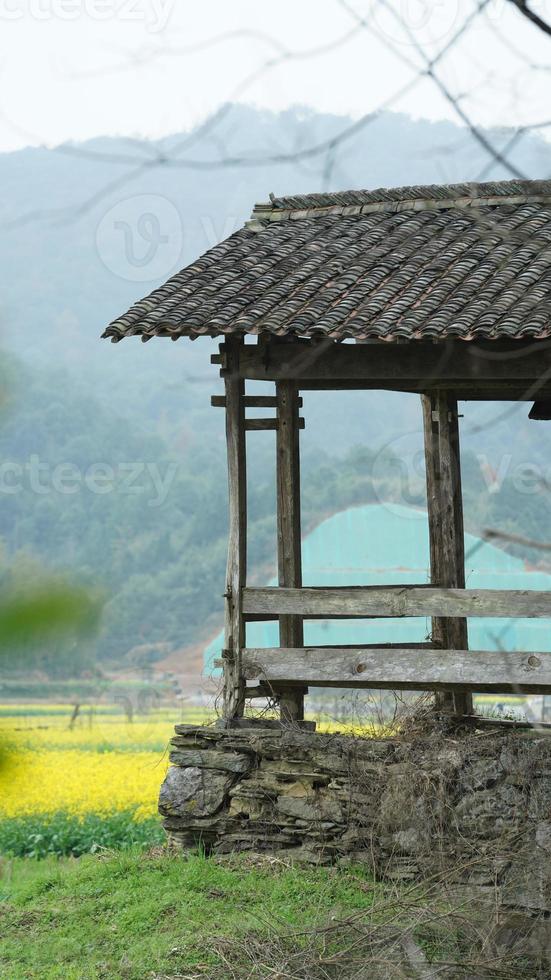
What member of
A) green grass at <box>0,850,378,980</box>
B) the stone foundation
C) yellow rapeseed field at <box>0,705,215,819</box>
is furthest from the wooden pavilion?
yellow rapeseed field at <box>0,705,215,819</box>

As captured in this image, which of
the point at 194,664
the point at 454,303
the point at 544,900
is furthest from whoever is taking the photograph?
the point at 194,664

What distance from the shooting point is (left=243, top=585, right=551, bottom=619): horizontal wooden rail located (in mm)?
6949

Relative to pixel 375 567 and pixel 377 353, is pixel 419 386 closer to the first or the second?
pixel 377 353

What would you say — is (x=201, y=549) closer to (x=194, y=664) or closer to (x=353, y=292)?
(x=194, y=664)

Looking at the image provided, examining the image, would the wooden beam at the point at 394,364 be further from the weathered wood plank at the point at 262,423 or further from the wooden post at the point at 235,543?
the weathered wood plank at the point at 262,423

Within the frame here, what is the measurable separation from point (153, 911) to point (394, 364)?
3.92 m

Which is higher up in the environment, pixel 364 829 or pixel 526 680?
pixel 526 680

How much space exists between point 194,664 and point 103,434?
14.9 metres

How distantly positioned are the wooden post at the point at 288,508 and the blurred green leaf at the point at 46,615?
21.6 ft


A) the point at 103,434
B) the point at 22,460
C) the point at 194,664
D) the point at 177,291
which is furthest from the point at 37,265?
the point at 177,291

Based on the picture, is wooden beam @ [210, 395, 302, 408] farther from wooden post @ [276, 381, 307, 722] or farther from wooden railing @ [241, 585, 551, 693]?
wooden railing @ [241, 585, 551, 693]

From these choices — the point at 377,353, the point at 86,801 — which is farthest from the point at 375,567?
the point at 377,353

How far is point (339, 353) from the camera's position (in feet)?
25.4

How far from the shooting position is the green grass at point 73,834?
1245 centimetres
